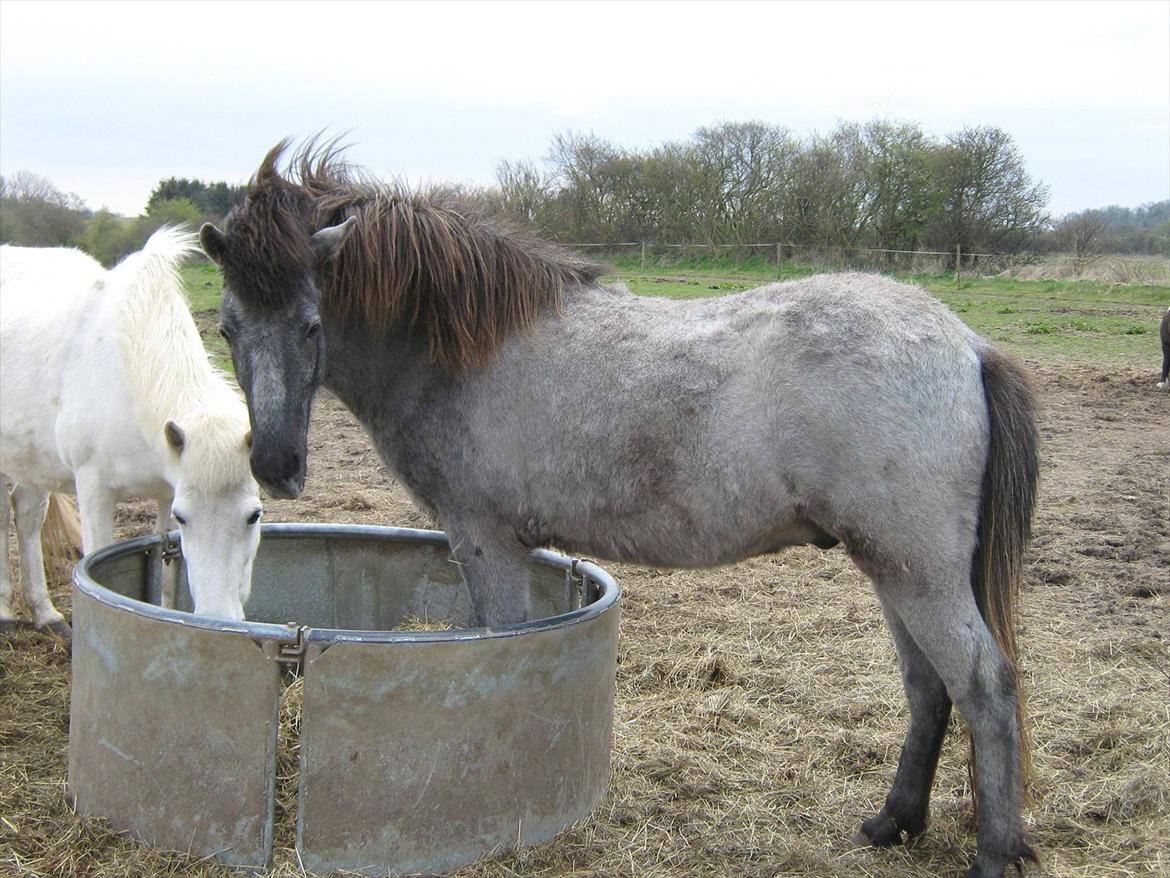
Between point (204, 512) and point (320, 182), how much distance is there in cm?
113

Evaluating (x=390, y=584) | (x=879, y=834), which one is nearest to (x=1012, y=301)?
(x=390, y=584)

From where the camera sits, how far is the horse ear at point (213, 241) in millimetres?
2553

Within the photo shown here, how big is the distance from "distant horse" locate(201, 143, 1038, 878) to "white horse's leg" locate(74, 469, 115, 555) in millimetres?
1475

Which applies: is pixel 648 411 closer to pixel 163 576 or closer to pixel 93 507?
pixel 163 576

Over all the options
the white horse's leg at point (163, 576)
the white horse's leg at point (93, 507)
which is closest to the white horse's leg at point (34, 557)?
the white horse's leg at point (93, 507)

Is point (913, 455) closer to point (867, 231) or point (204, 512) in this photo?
point (204, 512)

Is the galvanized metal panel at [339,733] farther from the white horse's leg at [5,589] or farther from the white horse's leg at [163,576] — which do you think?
the white horse's leg at [5,589]

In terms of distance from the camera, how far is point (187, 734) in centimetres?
271

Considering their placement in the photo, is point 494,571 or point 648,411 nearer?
point 648,411

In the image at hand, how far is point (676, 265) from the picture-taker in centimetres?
2345

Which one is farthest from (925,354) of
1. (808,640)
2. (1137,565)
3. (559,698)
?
(1137,565)

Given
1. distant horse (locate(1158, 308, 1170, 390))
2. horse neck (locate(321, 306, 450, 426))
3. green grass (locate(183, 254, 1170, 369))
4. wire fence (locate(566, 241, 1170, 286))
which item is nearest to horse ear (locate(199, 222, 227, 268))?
horse neck (locate(321, 306, 450, 426))

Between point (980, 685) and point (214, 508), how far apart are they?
2.39 m

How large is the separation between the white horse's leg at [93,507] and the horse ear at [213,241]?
1541 mm
